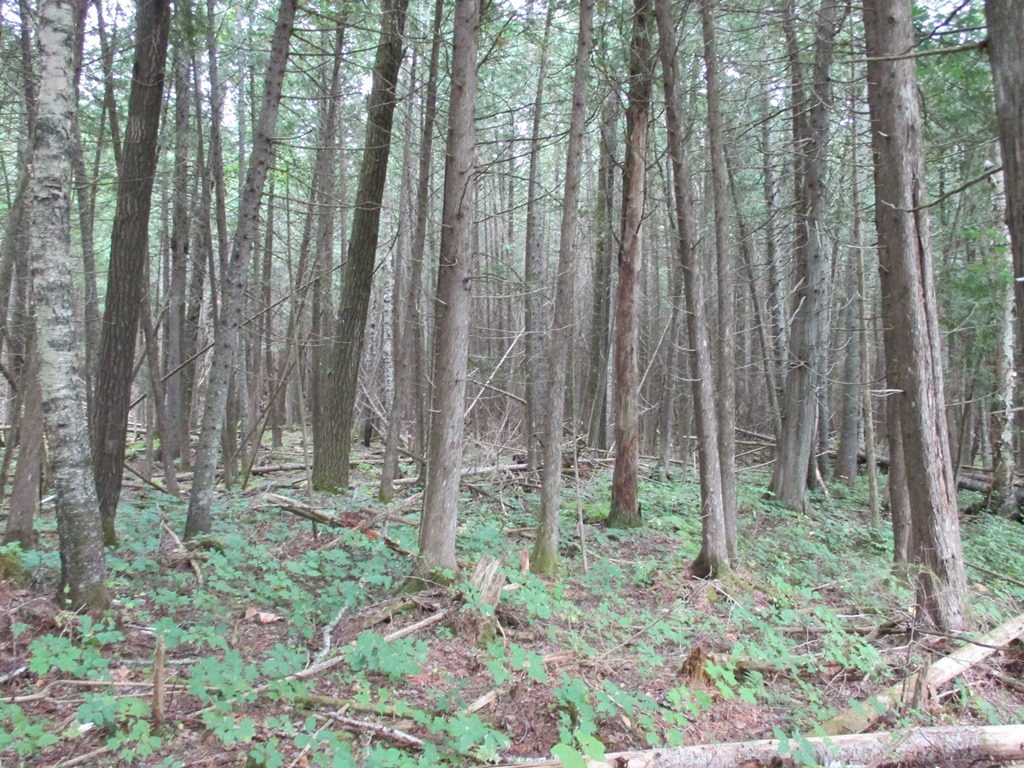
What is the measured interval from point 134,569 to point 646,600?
4583 millimetres

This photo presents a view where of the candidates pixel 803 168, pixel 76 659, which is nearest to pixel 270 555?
pixel 76 659

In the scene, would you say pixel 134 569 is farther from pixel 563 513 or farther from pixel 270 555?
pixel 563 513

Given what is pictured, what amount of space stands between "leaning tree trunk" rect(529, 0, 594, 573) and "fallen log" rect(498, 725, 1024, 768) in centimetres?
328

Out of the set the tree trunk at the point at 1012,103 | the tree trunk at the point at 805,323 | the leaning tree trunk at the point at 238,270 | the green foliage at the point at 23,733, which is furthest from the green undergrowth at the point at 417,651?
the tree trunk at the point at 805,323

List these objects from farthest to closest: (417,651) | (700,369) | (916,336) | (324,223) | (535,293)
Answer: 1. (324,223)
2. (535,293)
3. (700,369)
4. (916,336)
5. (417,651)

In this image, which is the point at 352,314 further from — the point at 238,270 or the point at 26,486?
the point at 26,486

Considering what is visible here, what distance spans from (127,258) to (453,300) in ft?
11.9

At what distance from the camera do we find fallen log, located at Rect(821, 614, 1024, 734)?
3.74 m

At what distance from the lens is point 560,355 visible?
6.52 m

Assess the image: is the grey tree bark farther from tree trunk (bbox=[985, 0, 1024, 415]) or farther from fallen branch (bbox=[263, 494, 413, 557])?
fallen branch (bbox=[263, 494, 413, 557])

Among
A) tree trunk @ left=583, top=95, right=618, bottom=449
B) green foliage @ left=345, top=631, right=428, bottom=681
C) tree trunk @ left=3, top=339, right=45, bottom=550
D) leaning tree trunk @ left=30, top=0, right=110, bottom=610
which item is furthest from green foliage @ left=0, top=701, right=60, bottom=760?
tree trunk @ left=583, top=95, right=618, bottom=449

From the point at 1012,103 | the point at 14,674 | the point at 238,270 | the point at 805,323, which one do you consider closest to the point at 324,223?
the point at 238,270

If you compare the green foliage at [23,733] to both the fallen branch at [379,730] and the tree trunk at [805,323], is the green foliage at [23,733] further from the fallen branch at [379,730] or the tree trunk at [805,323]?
the tree trunk at [805,323]

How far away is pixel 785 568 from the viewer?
7.39m
